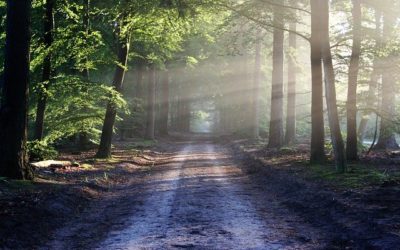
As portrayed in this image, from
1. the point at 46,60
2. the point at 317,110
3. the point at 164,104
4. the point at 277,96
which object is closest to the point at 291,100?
the point at 277,96

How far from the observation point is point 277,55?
2538 cm

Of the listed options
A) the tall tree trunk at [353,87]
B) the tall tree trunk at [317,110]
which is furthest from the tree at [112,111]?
the tall tree trunk at [353,87]

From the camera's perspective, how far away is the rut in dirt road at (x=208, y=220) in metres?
7.31

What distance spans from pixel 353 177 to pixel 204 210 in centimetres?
533

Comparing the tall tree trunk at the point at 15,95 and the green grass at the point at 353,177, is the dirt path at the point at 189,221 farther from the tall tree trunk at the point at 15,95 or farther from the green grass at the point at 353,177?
the tall tree trunk at the point at 15,95

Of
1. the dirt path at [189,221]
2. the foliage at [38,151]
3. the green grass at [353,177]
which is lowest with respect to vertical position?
the dirt path at [189,221]

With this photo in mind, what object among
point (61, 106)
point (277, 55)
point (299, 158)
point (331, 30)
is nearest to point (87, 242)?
point (61, 106)

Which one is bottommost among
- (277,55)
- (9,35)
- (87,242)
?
(87,242)

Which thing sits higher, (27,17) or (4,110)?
(27,17)

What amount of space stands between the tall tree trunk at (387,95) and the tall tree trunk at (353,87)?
1062 millimetres

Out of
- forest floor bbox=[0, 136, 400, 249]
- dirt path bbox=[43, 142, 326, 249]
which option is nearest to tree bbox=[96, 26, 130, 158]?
forest floor bbox=[0, 136, 400, 249]

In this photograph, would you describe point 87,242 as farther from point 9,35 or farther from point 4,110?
point 9,35

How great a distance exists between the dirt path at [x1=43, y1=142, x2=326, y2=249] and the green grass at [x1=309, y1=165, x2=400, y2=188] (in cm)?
204

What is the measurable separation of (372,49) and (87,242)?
1426 centimetres
